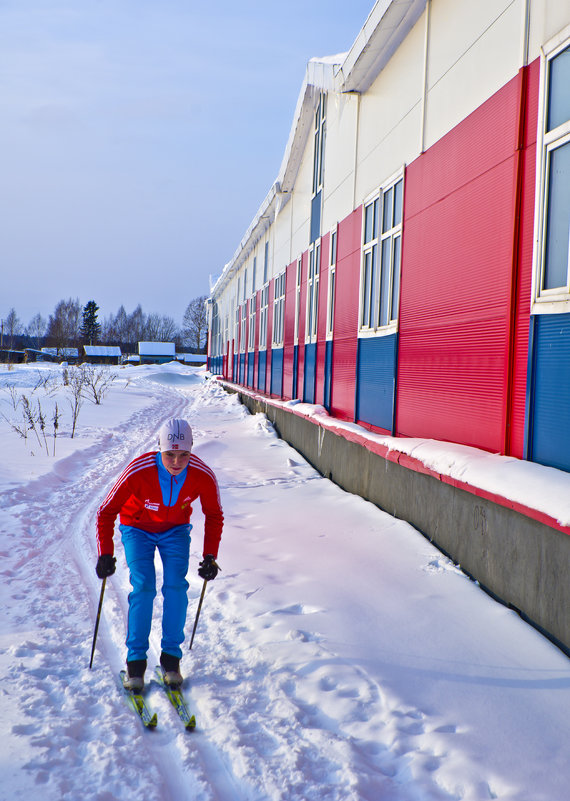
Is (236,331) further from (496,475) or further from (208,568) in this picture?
(208,568)

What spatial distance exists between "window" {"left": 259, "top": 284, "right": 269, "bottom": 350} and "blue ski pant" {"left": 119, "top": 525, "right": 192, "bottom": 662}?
56.2 feet

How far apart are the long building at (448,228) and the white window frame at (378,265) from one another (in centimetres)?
3

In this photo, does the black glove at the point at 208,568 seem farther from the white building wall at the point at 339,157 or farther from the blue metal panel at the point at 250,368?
the blue metal panel at the point at 250,368

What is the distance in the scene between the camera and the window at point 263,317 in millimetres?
20791

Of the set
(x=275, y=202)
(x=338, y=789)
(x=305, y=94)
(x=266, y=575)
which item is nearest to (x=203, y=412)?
(x=275, y=202)

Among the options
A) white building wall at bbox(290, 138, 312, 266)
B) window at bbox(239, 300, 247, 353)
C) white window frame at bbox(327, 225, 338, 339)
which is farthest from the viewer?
window at bbox(239, 300, 247, 353)

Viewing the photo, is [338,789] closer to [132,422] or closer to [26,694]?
[26,694]

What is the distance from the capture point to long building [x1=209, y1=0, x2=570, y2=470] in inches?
185

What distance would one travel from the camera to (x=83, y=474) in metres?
10.5

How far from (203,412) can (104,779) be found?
20.7 m

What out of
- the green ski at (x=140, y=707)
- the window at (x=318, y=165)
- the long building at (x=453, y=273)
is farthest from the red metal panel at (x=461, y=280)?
the window at (x=318, y=165)

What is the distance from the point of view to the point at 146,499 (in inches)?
146

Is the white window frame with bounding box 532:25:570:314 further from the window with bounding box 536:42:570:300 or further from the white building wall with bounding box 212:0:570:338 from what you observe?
the white building wall with bounding box 212:0:570:338

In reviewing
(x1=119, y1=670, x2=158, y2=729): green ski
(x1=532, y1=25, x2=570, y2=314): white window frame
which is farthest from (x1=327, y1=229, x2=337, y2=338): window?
(x1=119, y1=670, x2=158, y2=729): green ski
